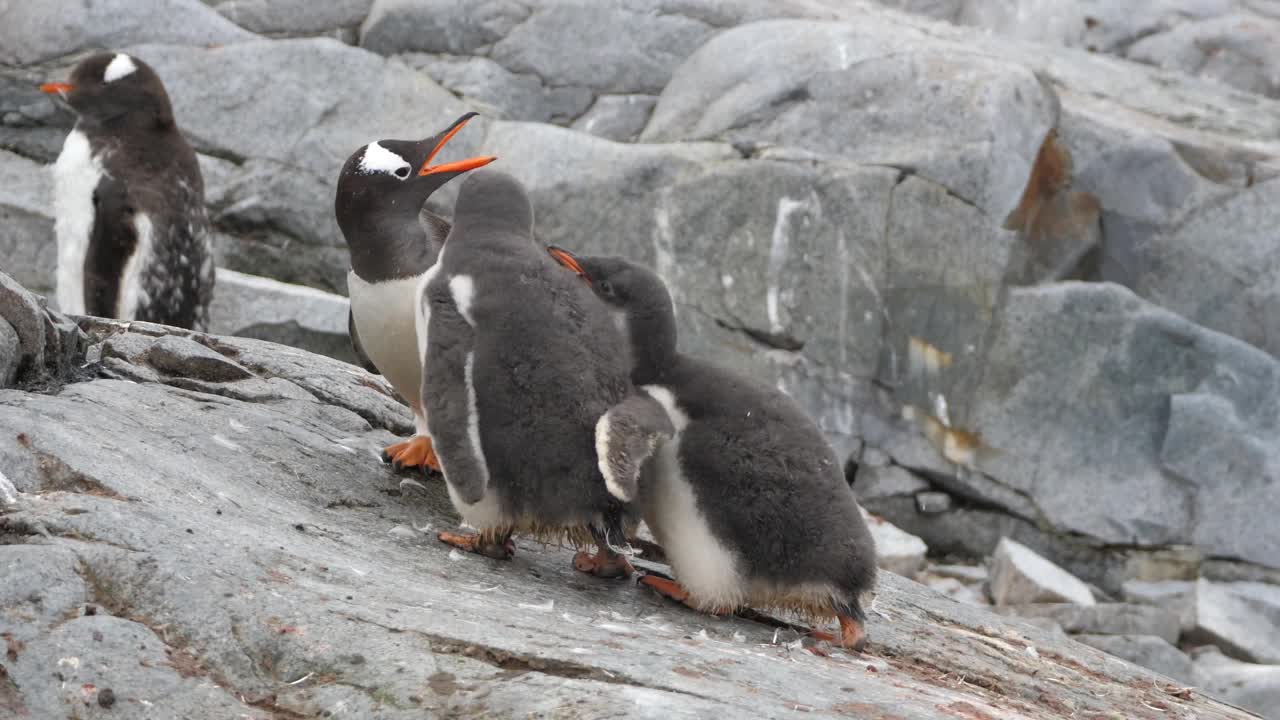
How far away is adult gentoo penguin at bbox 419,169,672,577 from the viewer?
3.30m

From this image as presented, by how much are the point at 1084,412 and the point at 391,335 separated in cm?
628

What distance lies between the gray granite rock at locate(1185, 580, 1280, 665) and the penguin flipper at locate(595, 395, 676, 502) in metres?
6.46

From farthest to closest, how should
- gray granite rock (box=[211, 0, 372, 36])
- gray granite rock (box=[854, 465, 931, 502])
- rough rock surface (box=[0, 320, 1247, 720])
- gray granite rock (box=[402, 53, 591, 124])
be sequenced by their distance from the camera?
gray granite rock (box=[211, 0, 372, 36]), gray granite rock (box=[402, 53, 591, 124]), gray granite rock (box=[854, 465, 931, 502]), rough rock surface (box=[0, 320, 1247, 720])

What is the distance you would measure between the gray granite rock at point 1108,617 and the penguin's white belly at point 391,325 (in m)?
5.34

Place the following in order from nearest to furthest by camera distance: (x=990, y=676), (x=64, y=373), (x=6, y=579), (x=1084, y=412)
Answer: (x=6, y=579) → (x=990, y=676) → (x=64, y=373) → (x=1084, y=412)

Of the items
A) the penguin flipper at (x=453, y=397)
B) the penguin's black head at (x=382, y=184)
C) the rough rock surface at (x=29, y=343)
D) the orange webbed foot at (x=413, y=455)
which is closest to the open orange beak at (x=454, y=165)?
the penguin's black head at (x=382, y=184)

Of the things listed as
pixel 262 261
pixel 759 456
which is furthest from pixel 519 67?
pixel 759 456

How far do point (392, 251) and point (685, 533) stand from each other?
4.17ft

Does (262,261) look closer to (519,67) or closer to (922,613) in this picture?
(519,67)

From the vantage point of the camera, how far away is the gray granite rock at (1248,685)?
7.84 meters

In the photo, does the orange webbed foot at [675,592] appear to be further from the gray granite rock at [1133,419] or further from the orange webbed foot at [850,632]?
the gray granite rock at [1133,419]

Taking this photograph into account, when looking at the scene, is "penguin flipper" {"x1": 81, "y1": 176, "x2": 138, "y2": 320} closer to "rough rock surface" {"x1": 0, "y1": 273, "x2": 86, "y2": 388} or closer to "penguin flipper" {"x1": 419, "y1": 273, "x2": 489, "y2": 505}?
"rough rock surface" {"x1": 0, "y1": 273, "x2": 86, "y2": 388}

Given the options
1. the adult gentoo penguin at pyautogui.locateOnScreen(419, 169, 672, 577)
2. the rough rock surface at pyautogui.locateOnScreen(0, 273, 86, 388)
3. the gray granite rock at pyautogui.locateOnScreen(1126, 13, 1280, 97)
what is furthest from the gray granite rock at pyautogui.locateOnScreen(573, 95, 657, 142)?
the adult gentoo penguin at pyautogui.locateOnScreen(419, 169, 672, 577)

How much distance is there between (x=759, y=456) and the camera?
11.0 ft
